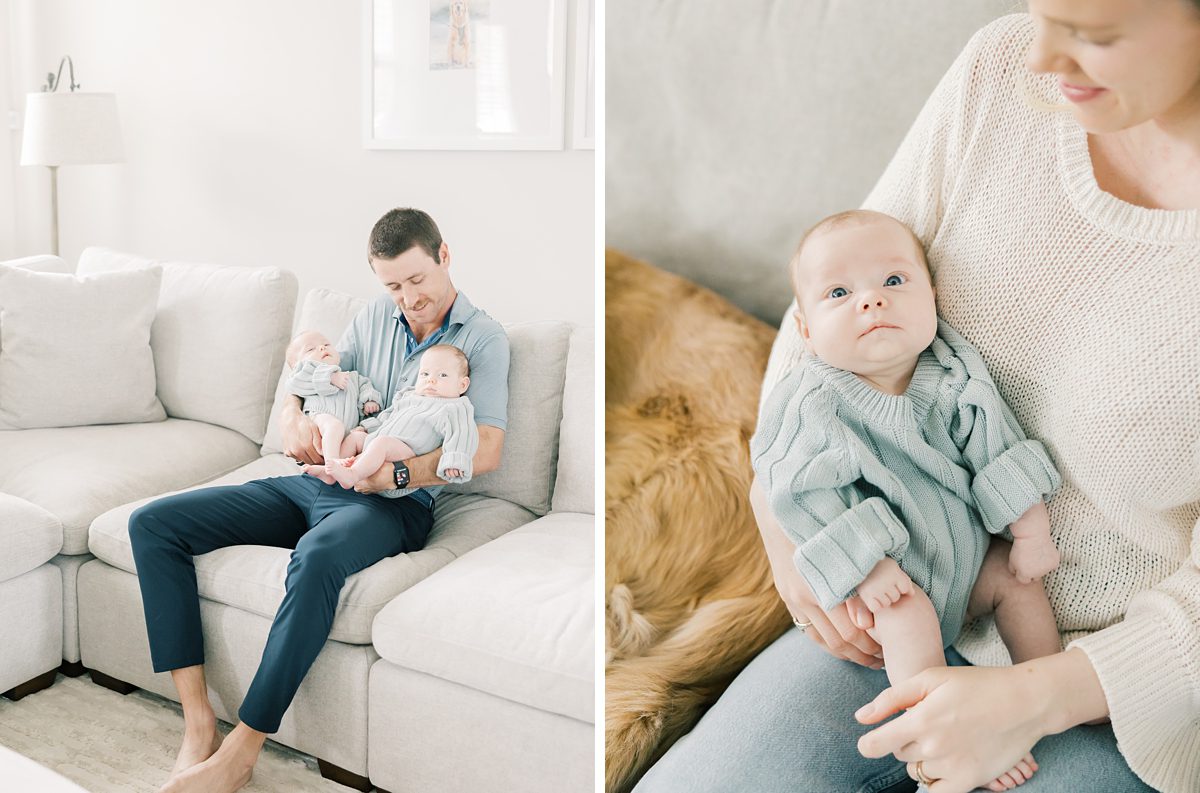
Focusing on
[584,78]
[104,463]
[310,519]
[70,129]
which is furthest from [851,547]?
[70,129]

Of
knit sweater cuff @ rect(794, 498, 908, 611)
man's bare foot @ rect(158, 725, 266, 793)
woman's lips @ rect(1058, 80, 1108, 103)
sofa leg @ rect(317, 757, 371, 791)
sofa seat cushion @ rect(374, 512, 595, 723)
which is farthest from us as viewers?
sofa leg @ rect(317, 757, 371, 791)

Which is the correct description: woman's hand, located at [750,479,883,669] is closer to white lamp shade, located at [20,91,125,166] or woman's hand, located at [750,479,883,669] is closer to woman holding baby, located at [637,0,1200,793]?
woman holding baby, located at [637,0,1200,793]

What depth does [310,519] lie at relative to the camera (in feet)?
6.16

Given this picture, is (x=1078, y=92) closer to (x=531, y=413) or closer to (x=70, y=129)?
(x=531, y=413)

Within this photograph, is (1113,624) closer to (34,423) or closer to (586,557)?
(586,557)

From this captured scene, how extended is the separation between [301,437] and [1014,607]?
1515 mm

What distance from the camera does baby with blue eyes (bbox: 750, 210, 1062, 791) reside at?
2.05 feet

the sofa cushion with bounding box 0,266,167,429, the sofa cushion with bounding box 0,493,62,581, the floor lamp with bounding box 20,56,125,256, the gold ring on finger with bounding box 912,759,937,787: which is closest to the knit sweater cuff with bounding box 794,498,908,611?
the gold ring on finger with bounding box 912,759,937,787

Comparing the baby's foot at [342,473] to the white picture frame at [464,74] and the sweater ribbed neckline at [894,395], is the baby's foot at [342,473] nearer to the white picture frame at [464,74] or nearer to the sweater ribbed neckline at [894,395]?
the white picture frame at [464,74]

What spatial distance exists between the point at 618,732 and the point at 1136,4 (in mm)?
644

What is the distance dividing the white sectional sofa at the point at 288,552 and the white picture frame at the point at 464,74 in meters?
0.49

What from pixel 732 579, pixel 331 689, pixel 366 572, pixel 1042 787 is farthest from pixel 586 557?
pixel 1042 787

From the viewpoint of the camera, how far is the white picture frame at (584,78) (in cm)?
213

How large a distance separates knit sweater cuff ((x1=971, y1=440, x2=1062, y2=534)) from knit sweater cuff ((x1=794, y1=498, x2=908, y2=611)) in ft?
0.19
